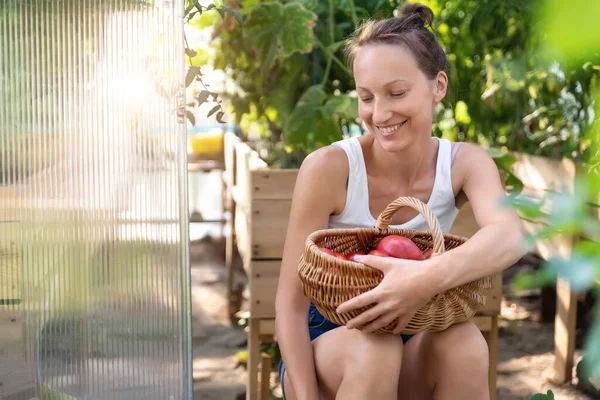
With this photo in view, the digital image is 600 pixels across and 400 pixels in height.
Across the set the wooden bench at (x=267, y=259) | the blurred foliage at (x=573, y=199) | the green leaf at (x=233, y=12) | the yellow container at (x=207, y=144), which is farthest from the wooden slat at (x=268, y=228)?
the yellow container at (x=207, y=144)

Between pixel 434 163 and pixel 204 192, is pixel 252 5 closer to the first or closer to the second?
pixel 434 163

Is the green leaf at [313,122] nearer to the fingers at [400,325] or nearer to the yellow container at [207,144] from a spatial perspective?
the fingers at [400,325]

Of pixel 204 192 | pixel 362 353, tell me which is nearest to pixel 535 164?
pixel 362 353

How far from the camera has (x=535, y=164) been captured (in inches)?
124

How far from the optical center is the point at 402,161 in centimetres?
178

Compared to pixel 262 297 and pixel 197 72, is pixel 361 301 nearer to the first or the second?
pixel 197 72

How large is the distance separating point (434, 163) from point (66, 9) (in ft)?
2.90

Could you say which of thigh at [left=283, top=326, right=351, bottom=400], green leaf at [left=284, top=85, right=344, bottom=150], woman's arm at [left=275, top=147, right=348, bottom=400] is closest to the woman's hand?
thigh at [left=283, top=326, right=351, bottom=400]

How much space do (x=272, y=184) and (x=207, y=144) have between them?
272cm

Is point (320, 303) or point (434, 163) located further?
point (434, 163)

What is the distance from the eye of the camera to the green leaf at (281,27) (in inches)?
100

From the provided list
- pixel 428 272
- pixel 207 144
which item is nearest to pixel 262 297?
pixel 428 272

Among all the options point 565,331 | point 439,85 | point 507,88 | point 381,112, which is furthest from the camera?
point 507,88

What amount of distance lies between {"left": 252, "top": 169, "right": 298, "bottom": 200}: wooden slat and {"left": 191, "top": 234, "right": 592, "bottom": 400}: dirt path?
2.64ft
